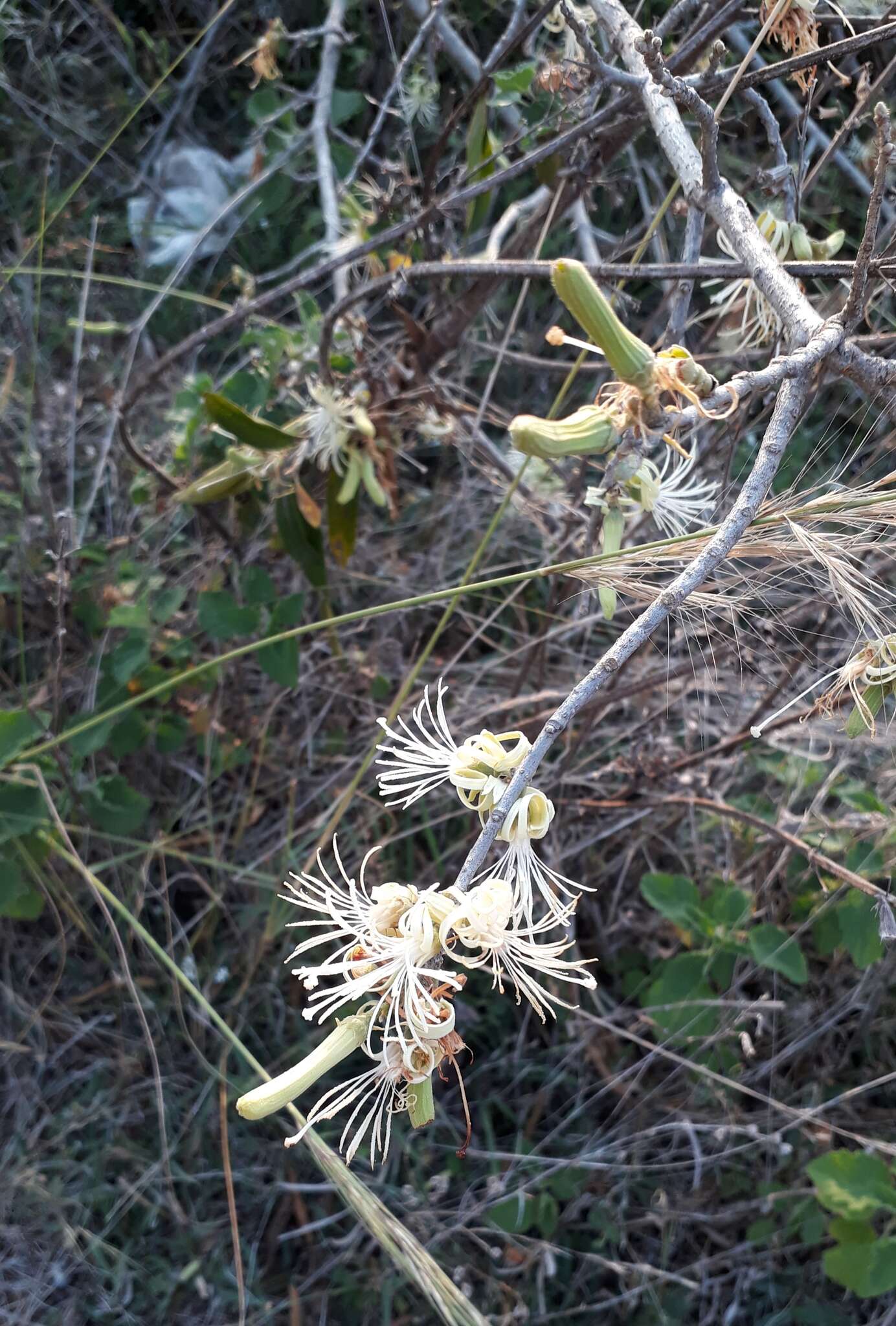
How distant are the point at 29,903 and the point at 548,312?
51.0 inches

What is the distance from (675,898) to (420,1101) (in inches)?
28.8

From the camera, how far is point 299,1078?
0.53 metres

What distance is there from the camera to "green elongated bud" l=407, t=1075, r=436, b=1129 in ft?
1.85

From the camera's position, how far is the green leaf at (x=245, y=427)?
3.98 feet

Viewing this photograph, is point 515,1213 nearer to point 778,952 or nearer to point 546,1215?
point 546,1215

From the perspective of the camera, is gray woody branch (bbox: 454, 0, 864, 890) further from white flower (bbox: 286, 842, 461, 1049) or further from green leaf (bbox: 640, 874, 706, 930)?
green leaf (bbox: 640, 874, 706, 930)

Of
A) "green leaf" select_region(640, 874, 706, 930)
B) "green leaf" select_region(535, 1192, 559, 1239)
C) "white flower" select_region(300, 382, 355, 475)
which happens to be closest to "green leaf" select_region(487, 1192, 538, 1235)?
"green leaf" select_region(535, 1192, 559, 1239)

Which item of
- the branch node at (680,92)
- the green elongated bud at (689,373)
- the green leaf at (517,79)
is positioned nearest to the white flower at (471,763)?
the green elongated bud at (689,373)

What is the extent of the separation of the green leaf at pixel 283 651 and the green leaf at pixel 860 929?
713mm

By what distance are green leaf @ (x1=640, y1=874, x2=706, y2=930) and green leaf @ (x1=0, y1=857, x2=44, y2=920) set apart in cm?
79

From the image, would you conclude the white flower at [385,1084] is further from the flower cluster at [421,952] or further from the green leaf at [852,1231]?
the green leaf at [852,1231]

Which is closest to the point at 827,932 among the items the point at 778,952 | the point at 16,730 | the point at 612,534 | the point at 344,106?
the point at 778,952

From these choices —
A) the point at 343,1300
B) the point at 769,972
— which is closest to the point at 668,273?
the point at 769,972

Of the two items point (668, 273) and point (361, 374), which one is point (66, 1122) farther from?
point (668, 273)
